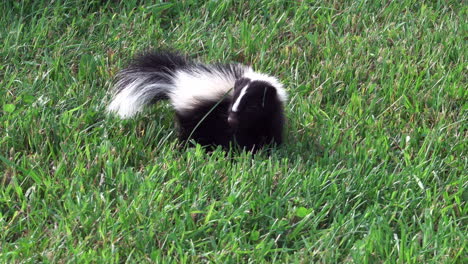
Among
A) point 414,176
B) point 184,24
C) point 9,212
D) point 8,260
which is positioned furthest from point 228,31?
point 8,260

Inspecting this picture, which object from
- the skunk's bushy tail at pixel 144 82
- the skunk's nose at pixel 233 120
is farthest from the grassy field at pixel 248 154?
the skunk's nose at pixel 233 120

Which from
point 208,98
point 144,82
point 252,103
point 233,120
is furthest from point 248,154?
point 144,82

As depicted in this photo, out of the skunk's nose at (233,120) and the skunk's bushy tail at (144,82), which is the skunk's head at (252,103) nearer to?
the skunk's nose at (233,120)

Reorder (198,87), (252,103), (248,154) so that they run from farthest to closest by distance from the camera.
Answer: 1. (198,87)
2. (252,103)
3. (248,154)

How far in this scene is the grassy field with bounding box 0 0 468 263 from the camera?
153 inches

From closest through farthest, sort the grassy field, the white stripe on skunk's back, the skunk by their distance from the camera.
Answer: the grassy field
the skunk
the white stripe on skunk's back

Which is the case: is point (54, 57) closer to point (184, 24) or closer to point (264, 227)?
point (184, 24)

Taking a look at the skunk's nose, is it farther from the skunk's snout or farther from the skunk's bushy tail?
the skunk's bushy tail

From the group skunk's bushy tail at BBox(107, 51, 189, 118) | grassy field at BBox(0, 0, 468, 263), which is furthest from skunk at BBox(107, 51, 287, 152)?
grassy field at BBox(0, 0, 468, 263)

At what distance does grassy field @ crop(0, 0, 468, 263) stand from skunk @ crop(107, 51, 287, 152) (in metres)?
0.13

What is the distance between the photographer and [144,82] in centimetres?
505

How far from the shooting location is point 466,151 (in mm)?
4977

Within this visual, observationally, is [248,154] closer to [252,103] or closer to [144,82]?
[252,103]

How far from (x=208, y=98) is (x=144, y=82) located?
0.41m
